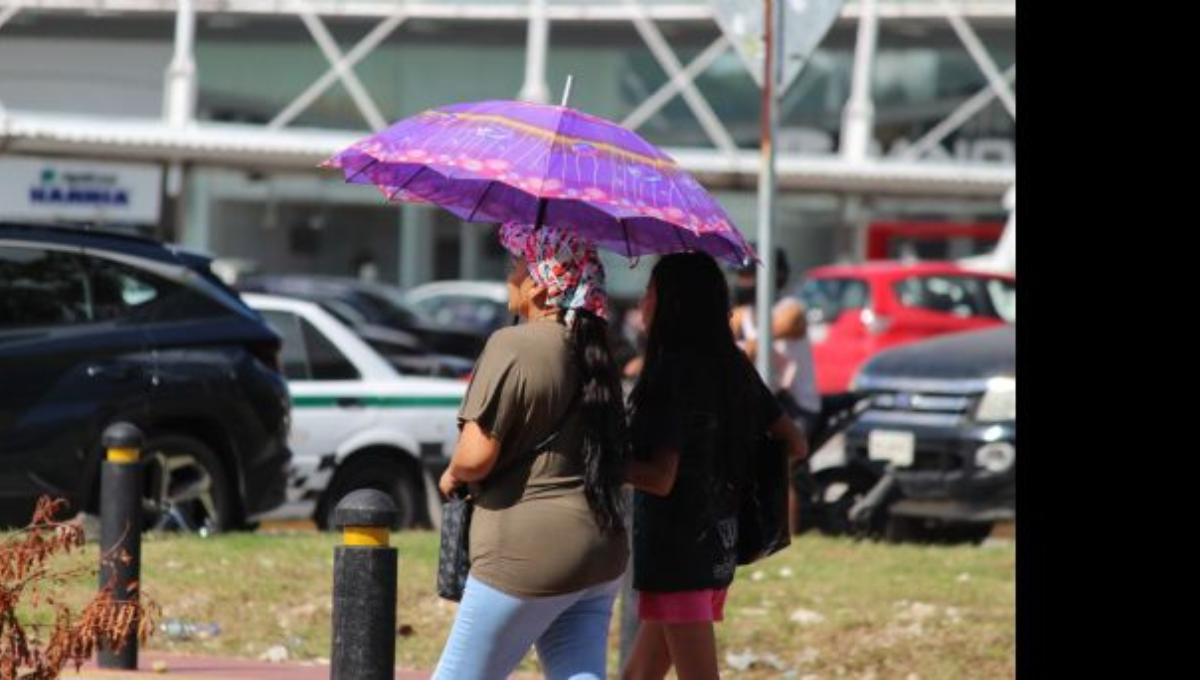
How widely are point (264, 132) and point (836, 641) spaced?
100ft

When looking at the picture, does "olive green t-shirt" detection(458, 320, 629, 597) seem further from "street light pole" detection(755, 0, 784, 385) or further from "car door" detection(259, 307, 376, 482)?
"car door" detection(259, 307, 376, 482)

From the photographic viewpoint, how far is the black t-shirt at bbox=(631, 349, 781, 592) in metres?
6.47

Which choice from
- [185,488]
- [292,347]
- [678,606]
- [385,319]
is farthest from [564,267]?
[385,319]

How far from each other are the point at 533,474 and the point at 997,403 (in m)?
8.05

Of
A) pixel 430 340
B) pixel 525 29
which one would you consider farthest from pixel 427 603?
pixel 525 29

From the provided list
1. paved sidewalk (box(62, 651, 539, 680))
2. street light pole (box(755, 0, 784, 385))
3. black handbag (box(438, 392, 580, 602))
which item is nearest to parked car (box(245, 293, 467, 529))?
paved sidewalk (box(62, 651, 539, 680))

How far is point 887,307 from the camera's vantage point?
20.9m

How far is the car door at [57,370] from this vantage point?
11.4 meters

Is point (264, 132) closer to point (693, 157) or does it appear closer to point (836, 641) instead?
point (693, 157)

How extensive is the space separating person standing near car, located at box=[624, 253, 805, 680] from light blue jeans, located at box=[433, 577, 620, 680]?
539mm

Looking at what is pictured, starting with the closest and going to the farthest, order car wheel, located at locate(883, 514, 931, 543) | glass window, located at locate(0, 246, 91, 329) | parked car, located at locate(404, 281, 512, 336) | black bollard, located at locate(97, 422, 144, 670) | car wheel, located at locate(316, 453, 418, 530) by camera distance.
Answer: black bollard, located at locate(97, 422, 144, 670), glass window, located at locate(0, 246, 91, 329), car wheel, located at locate(883, 514, 931, 543), car wheel, located at locate(316, 453, 418, 530), parked car, located at locate(404, 281, 512, 336)
